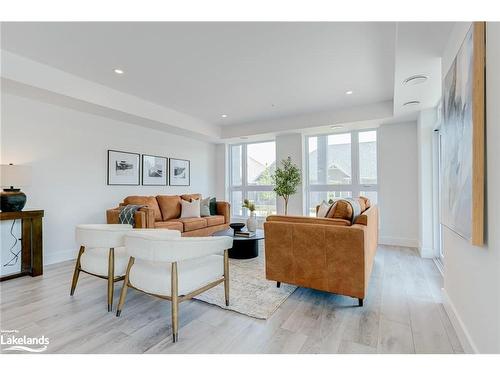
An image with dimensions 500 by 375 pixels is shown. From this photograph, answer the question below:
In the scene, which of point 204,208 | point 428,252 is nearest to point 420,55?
point 428,252

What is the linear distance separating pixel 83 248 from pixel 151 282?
1.07 meters

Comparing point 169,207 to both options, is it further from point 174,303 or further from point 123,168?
point 174,303

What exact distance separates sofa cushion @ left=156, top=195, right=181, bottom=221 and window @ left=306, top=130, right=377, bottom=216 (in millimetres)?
2902

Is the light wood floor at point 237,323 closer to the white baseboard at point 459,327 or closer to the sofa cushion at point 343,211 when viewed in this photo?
the white baseboard at point 459,327

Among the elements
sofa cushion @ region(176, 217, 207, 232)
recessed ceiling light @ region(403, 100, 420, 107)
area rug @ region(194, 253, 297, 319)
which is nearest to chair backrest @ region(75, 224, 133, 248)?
area rug @ region(194, 253, 297, 319)

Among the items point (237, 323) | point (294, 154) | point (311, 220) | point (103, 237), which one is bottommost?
point (237, 323)

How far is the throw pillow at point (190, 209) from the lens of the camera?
4.86 m

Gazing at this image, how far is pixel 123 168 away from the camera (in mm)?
Result: 4602

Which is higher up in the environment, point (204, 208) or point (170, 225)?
point (204, 208)

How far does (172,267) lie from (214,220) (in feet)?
10.9

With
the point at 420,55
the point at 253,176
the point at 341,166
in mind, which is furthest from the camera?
the point at 253,176

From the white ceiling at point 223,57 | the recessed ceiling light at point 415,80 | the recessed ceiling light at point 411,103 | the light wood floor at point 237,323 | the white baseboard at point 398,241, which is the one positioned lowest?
the light wood floor at point 237,323

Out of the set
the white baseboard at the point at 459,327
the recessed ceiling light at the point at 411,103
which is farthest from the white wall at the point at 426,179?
the white baseboard at the point at 459,327

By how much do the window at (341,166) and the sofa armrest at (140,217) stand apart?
3485mm
